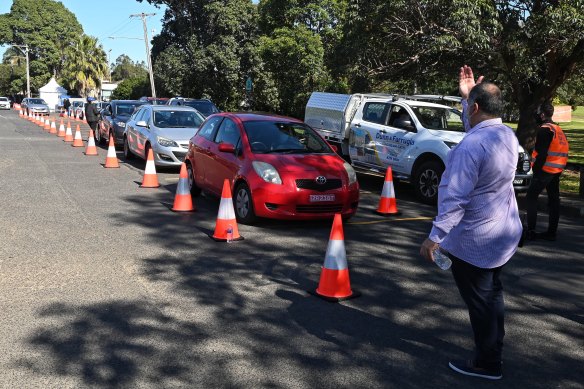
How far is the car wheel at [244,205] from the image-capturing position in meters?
8.56

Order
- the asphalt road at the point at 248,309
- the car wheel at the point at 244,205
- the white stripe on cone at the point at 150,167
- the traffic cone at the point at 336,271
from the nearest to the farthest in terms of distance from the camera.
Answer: the asphalt road at the point at 248,309 < the traffic cone at the point at 336,271 < the car wheel at the point at 244,205 < the white stripe on cone at the point at 150,167

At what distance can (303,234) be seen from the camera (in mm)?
8312

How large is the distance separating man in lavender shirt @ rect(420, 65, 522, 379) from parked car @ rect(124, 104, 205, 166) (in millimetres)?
10736

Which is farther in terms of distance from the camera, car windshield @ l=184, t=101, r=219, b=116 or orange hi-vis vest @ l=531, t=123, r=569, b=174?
car windshield @ l=184, t=101, r=219, b=116

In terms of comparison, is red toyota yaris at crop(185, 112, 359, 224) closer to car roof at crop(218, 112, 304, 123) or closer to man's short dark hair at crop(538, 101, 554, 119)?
car roof at crop(218, 112, 304, 123)

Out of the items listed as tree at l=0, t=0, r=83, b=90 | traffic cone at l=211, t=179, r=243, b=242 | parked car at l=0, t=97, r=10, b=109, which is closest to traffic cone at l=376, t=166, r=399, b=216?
traffic cone at l=211, t=179, r=243, b=242

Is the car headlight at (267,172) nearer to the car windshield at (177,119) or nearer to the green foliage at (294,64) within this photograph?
the car windshield at (177,119)

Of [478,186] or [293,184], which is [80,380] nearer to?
[478,186]

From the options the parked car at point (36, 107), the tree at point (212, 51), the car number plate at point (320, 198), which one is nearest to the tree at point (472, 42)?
the car number plate at point (320, 198)

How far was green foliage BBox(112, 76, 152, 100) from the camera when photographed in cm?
6127

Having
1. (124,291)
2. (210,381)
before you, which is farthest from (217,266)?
(210,381)

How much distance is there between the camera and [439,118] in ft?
39.8

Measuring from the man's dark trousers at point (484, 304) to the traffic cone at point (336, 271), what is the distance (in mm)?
1727

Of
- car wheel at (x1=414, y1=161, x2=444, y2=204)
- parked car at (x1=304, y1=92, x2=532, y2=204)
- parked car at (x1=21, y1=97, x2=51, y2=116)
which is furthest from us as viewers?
parked car at (x1=21, y1=97, x2=51, y2=116)
